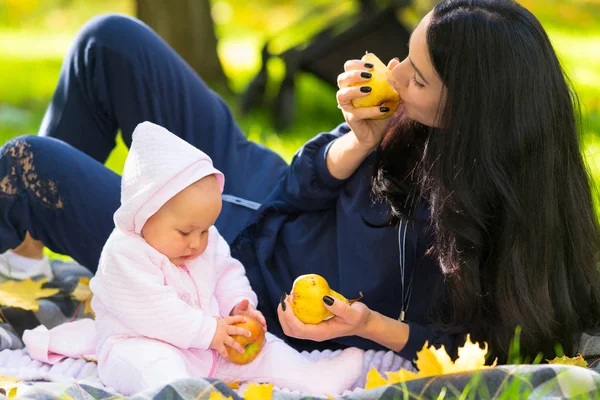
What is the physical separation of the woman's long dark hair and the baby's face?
552 millimetres

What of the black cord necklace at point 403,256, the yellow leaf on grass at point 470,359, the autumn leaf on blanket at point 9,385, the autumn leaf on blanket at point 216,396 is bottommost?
the autumn leaf on blanket at point 9,385

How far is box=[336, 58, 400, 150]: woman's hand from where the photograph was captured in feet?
8.46

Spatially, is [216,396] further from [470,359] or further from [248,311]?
[470,359]

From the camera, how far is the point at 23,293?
3.15 m

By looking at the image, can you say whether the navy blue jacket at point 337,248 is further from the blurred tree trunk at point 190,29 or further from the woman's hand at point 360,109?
the blurred tree trunk at point 190,29

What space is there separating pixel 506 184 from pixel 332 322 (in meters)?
0.63

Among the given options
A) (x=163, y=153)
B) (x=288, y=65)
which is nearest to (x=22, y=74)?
(x=288, y=65)

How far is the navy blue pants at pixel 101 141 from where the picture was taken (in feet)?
9.51

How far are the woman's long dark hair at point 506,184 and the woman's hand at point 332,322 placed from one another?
11.3 inches

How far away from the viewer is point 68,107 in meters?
3.26

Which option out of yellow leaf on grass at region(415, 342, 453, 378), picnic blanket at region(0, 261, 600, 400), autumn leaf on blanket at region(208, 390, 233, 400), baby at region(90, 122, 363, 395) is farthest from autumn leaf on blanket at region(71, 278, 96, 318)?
yellow leaf on grass at region(415, 342, 453, 378)

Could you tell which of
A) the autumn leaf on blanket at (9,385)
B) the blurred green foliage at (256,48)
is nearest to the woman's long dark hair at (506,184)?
the blurred green foliage at (256,48)

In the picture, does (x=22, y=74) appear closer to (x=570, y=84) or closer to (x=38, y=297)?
(x=38, y=297)

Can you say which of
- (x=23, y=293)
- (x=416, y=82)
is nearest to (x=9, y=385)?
(x=23, y=293)
